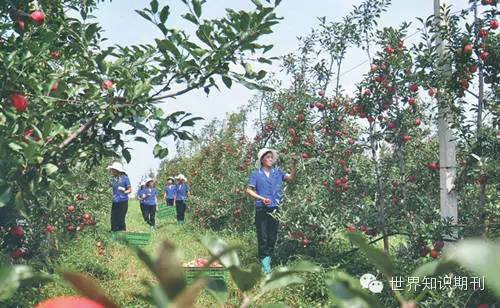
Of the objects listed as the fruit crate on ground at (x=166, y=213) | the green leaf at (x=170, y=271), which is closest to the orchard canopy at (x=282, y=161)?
the green leaf at (x=170, y=271)

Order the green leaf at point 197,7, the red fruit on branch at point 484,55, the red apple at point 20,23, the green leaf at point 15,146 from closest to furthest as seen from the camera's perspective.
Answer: the green leaf at point 15,146 → the green leaf at point 197,7 → the red apple at point 20,23 → the red fruit on branch at point 484,55

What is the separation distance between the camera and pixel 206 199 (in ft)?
41.4

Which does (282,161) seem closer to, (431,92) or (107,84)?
(431,92)

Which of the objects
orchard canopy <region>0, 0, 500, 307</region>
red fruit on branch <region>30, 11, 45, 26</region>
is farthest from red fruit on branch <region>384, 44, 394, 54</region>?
red fruit on branch <region>30, 11, 45, 26</region>

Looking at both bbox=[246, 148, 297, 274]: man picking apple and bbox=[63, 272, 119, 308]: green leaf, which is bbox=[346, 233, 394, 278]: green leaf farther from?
bbox=[246, 148, 297, 274]: man picking apple

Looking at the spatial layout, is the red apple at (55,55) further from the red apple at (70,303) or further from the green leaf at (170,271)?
the green leaf at (170,271)

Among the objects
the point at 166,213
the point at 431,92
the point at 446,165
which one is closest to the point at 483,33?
the point at 431,92

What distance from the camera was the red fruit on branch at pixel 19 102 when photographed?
251 cm

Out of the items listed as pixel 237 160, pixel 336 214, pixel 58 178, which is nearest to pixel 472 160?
pixel 336 214

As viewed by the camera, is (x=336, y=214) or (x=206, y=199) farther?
(x=206, y=199)

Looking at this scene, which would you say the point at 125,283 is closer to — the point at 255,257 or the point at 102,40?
the point at 255,257

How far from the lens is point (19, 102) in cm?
251

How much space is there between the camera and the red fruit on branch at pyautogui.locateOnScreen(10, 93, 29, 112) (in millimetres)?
2508

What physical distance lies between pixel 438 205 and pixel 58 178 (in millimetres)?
4199
